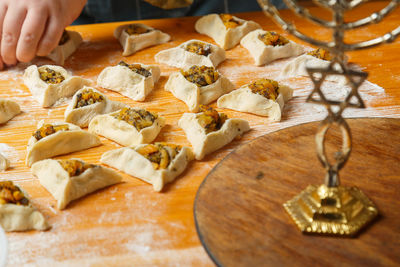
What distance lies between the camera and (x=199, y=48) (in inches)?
101

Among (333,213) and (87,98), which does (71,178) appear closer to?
(87,98)

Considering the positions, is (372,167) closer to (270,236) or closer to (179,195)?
(270,236)

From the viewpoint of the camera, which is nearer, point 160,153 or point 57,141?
point 160,153

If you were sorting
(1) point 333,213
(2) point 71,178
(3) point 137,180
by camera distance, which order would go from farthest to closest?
(3) point 137,180 < (2) point 71,178 < (1) point 333,213

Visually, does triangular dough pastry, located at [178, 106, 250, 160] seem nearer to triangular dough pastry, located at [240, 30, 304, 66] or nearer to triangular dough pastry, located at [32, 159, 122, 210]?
triangular dough pastry, located at [32, 159, 122, 210]

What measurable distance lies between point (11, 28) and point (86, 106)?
692mm

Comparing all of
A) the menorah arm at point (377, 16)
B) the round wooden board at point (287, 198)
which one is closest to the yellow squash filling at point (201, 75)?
the round wooden board at point (287, 198)

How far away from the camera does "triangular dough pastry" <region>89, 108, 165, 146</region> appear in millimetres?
1947

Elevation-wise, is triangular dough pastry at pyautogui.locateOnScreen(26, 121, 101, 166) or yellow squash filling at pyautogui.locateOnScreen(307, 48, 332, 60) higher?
yellow squash filling at pyautogui.locateOnScreen(307, 48, 332, 60)

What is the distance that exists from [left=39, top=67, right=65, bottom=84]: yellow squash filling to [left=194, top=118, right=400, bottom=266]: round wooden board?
1.18 meters

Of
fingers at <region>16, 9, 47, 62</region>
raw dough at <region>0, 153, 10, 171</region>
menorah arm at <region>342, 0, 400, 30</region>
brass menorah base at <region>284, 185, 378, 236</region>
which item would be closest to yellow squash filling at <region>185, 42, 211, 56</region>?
fingers at <region>16, 9, 47, 62</region>

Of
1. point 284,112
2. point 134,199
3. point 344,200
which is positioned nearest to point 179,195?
point 134,199

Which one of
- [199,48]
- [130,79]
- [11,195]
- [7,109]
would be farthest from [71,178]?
[199,48]

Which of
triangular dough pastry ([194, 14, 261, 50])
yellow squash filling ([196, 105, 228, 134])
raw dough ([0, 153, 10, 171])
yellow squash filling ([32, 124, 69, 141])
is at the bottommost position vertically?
raw dough ([0, 153, 10, 171])
